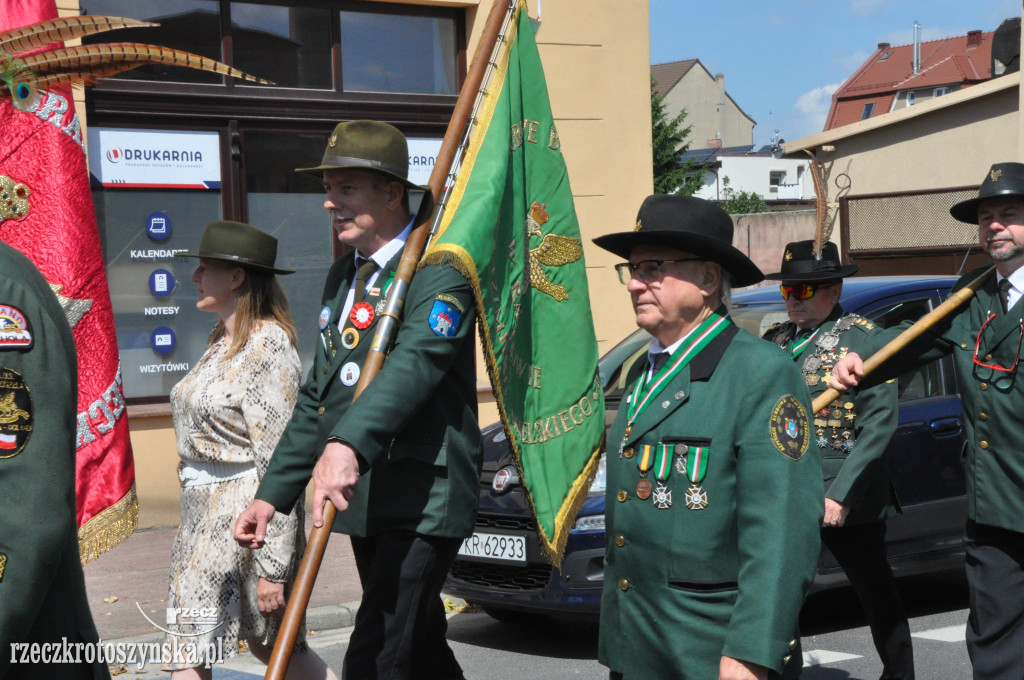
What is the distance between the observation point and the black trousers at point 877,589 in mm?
5152

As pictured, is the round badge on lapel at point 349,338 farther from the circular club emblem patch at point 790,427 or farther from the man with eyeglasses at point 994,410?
the man with eyeglasses at point 994,410

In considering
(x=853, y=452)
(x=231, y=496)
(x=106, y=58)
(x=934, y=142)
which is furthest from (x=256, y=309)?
(x=934, y=142)

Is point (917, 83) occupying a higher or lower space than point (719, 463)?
higher

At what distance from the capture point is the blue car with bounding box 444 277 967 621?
6121 millimetres

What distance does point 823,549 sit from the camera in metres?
6.32

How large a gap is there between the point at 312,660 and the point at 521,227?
174cm

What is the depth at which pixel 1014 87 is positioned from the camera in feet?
69.2

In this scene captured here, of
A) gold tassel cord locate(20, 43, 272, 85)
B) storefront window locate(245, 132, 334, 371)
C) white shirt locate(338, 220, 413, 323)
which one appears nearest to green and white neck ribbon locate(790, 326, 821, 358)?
white shirt locate(338, 220, 413, 323)

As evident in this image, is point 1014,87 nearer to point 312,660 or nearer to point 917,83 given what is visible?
point 312,660

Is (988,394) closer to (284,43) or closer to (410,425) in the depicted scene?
(410,425)

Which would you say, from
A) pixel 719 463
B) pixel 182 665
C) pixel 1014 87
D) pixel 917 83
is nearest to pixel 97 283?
pixel 182 665

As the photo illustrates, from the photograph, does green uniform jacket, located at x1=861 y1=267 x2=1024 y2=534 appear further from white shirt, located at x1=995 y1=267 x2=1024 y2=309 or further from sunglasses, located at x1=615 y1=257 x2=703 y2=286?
sunglasses, located at x1=615 y1=257 x2=703 y2=286

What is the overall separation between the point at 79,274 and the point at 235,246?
1843 mm

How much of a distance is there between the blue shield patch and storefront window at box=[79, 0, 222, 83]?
6821 millimetres
